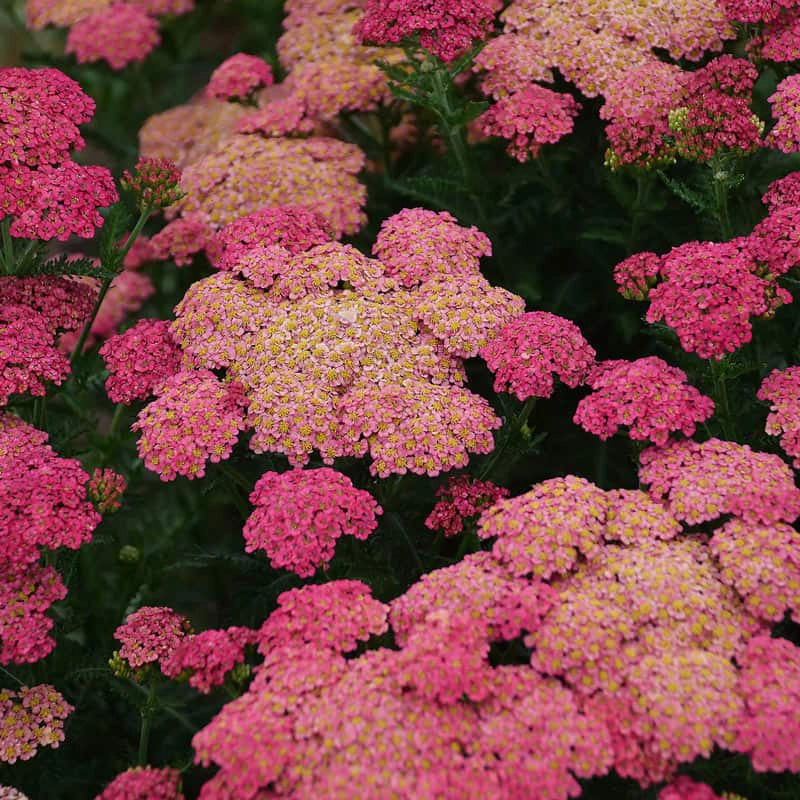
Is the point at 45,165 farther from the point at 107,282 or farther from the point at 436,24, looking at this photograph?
the point at 436,24

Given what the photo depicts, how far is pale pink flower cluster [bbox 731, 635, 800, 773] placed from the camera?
1.85 m

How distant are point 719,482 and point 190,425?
1.29 meters

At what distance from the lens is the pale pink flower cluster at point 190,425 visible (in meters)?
2.45

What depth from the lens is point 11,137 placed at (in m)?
2.68

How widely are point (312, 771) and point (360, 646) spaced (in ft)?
1.55

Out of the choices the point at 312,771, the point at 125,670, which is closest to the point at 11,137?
the point at 125,670

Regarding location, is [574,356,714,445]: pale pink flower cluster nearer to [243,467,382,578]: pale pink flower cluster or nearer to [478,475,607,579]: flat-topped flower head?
[478,475,607,579]: flat-topped flower head

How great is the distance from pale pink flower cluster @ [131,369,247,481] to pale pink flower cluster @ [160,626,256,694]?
413 millimetres

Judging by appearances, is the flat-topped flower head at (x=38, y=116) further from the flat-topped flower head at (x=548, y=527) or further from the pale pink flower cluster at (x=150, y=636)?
the flat-topped flower head at (x=548, y=527)

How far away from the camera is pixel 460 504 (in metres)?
2.52

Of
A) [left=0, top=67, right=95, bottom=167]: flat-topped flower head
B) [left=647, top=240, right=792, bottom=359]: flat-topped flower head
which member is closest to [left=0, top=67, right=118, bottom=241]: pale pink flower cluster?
[left=0, top=67, right=95, bottom=167]: flat-topped flower head

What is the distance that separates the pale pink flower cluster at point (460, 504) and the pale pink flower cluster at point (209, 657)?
1.84 ft

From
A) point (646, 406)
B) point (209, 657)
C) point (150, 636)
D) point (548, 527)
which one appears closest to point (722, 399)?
point (646, 406)

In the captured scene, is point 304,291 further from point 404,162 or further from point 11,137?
point 404,162
